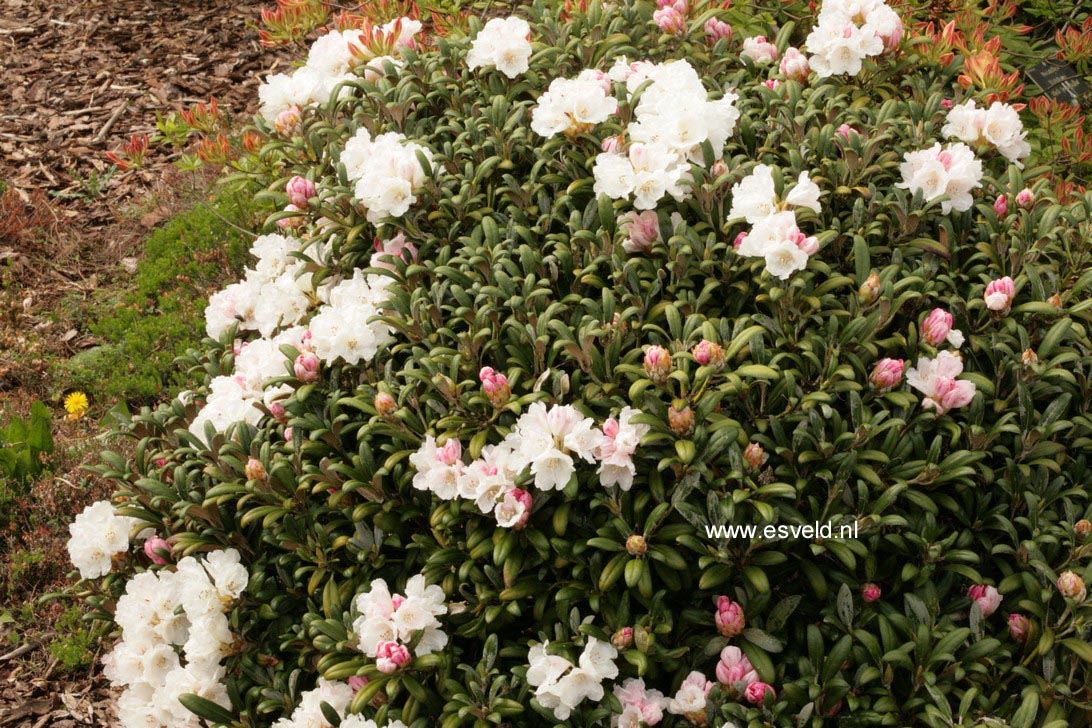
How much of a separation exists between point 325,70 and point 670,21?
1051mm

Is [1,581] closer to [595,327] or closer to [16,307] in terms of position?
[16,307]

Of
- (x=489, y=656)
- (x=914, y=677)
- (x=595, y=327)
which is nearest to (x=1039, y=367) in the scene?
(x=914, y=677)

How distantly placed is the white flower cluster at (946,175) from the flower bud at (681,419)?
0.86 metres

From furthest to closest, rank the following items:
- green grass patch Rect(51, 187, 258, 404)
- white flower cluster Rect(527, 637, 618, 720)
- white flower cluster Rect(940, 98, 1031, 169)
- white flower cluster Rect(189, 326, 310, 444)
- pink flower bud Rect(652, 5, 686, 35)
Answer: green grass patch Rect(51, 187, 258, 404)
pink flower bud Rect(652, 5, 686, 35)
white flower cluster Rect(940, 98, 1031, 169)
white flower cluster Rect(189, 326, 310, 444)
white flower cluster Rect(527, 637, 618, 720)

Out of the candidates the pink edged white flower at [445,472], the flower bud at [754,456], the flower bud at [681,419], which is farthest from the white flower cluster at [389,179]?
the flower bud at [754,456]

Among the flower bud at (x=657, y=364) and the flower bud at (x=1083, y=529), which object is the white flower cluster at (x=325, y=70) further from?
the flower bud at (x=1083, y=529)

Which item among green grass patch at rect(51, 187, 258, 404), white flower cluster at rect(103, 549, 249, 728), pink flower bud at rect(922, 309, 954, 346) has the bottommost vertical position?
green grass patch at rect(51, 187, 258, 404)

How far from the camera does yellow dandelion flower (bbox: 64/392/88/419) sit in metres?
4.02

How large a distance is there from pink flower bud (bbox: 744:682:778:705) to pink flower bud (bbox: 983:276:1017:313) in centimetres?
100

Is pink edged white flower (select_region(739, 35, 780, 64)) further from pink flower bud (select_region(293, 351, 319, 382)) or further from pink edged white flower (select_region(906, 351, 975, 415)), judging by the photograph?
pink flower bud (select_region(293, 351, 319, 382))

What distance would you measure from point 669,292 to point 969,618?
0.96 meters

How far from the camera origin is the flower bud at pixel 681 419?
2016 millimetres

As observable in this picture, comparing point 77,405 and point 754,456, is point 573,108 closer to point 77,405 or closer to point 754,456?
point 754,456
